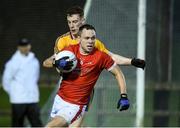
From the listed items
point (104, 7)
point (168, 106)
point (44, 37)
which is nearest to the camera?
point (104, 7)

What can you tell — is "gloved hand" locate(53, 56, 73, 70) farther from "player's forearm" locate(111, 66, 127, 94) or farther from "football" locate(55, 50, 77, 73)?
"player's forearm" locate(111, 66, 127, 94)

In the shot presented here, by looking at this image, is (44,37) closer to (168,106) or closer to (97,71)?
(168,106)

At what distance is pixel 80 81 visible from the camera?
9.48 meters

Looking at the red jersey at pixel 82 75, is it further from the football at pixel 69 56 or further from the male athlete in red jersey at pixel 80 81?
the football at pixel 69 56

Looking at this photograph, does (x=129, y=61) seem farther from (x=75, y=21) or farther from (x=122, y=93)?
(x=75, y=21)

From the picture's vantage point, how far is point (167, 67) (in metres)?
14.7

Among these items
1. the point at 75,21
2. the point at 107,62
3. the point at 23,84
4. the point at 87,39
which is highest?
the point at 75,21

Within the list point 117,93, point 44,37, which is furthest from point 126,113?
point 44,37

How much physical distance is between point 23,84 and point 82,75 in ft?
14.7

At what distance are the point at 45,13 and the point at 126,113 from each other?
103 inches

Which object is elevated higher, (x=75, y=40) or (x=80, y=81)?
(x=75, y=40)

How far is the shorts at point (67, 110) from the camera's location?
373 inches

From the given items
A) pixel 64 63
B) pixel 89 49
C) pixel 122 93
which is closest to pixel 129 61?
pixel 122 93

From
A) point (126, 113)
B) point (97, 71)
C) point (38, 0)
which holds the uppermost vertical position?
point (38, 0)
